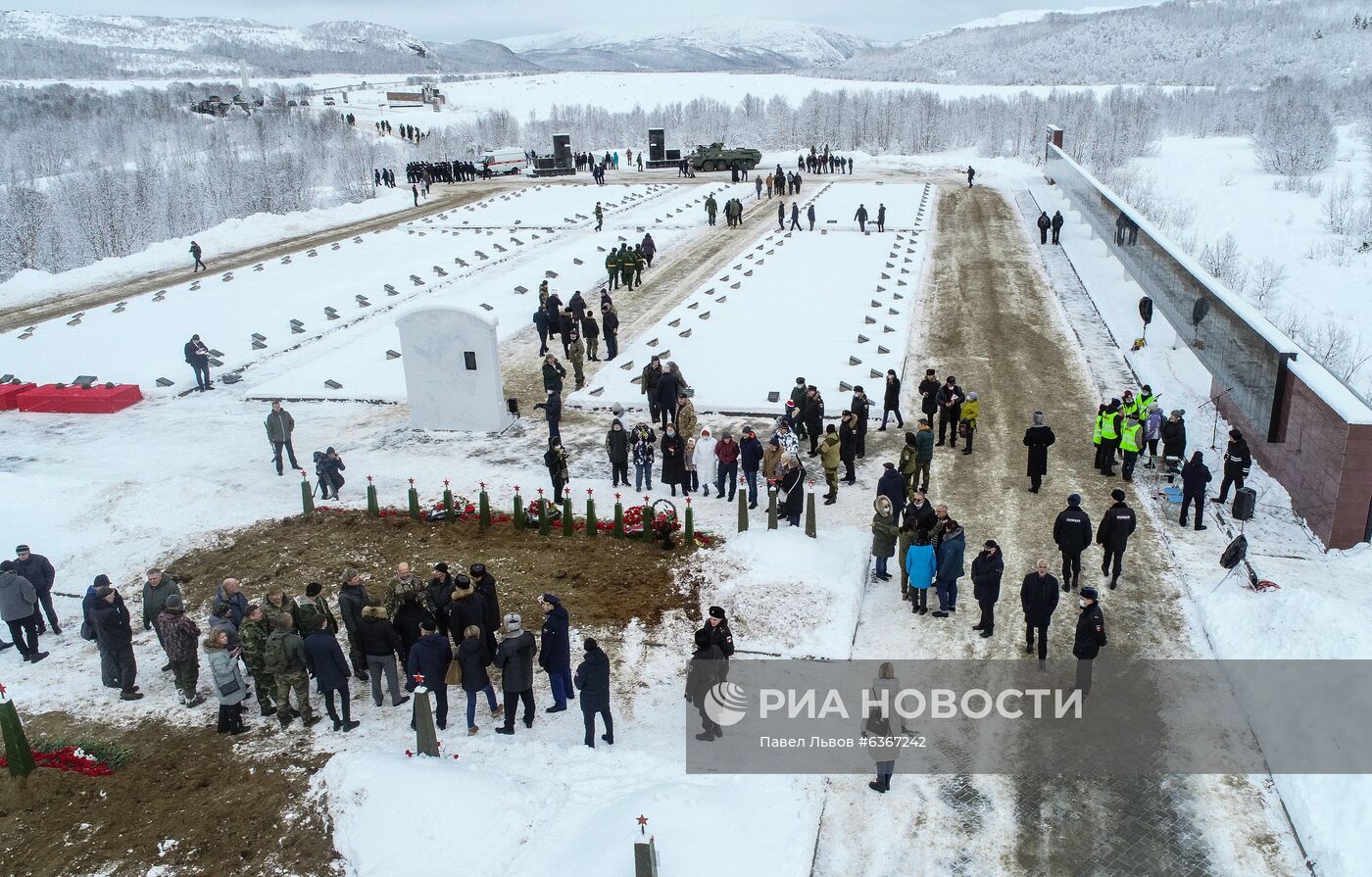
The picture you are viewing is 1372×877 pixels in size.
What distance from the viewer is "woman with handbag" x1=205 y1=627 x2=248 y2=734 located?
905cm

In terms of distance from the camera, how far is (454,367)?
687 inches

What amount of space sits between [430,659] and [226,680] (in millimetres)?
2038

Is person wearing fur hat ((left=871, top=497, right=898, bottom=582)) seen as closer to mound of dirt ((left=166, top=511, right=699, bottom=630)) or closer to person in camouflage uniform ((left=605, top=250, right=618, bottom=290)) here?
mound of dirt ((left=166, top=511, right=699, bottom=630))

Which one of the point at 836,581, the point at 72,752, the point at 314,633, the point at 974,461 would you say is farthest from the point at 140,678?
the point at 974,461

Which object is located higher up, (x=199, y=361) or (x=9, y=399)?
(x=199, y=361)

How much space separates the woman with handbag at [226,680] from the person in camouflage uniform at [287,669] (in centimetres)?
35

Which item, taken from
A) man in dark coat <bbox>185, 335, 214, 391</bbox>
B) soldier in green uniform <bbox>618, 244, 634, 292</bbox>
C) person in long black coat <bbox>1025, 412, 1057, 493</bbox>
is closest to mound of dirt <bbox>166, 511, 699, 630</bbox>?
person in long black coat <bbox>1025, 412, 1057, 493</bbox>

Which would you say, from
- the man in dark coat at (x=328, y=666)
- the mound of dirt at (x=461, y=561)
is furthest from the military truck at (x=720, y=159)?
the man in dark coat at (x=328, y=666)

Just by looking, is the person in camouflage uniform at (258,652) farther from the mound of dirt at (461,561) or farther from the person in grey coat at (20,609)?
the person in grey coat at (20,609)

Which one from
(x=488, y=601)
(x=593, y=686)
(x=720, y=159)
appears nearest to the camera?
(x=593, y=686)

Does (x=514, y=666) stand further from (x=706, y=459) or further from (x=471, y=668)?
(x=706, y=459)

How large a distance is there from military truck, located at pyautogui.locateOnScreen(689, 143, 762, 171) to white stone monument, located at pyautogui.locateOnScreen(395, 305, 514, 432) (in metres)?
41.5

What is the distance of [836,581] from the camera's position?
1161cm

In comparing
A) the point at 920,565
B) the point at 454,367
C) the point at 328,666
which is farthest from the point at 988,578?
the point at 454,367
